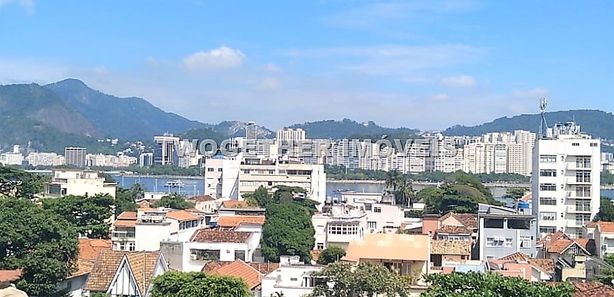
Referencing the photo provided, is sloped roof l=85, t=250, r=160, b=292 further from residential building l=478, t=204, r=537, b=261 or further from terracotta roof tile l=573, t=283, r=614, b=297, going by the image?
residential building l=478, t=204, r=537, b=261

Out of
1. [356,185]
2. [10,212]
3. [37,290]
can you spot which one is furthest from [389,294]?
[356,185]

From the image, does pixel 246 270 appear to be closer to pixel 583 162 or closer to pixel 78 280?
pixel 78 280

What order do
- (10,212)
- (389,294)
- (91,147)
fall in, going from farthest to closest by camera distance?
(91,147)
(10,212)
(389,294)

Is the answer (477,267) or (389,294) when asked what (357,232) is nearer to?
(477,267)

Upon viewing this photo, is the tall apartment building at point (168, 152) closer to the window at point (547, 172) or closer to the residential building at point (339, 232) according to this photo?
the residential building at point (339, 232)

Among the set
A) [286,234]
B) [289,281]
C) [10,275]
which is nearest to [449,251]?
[286,234]
